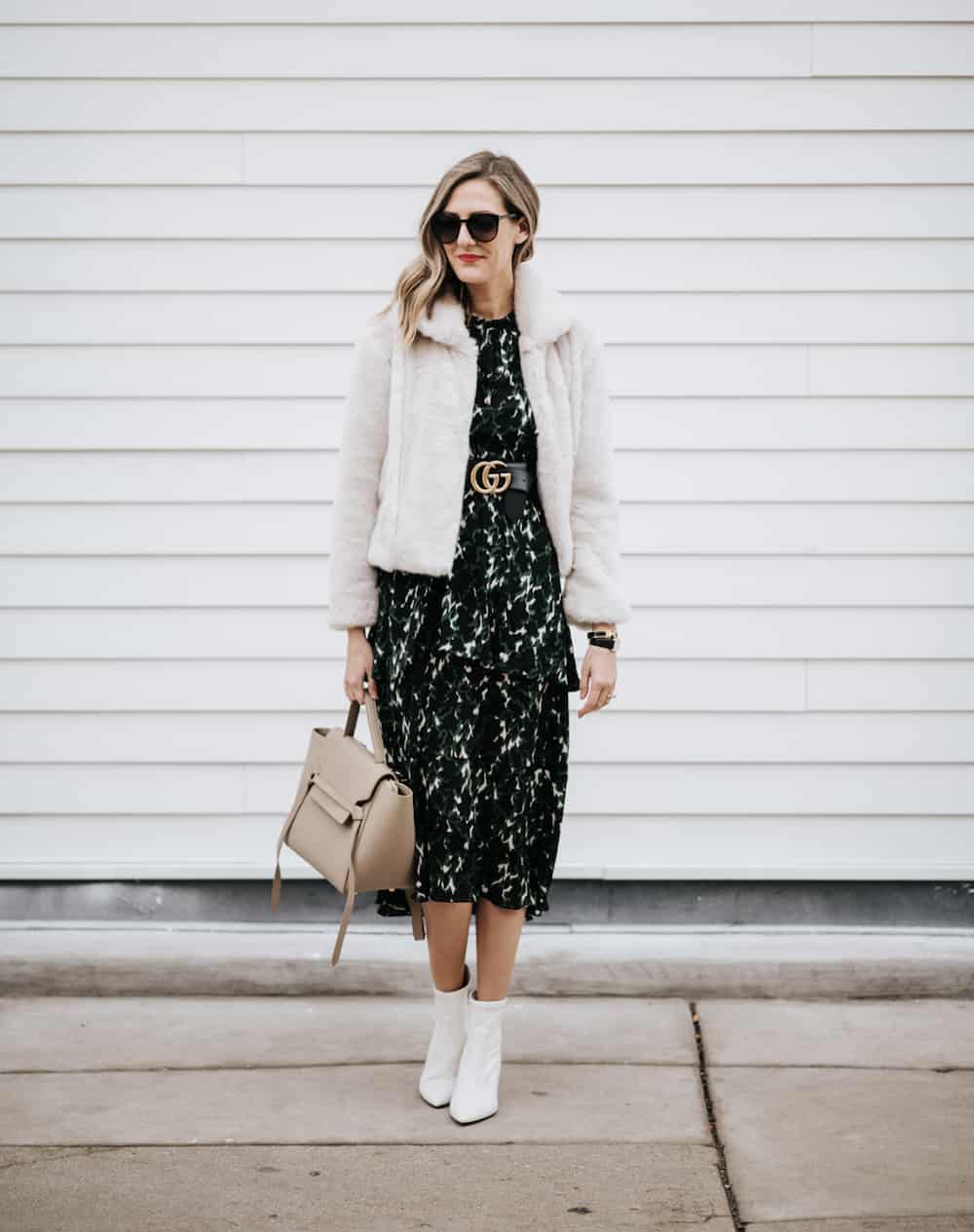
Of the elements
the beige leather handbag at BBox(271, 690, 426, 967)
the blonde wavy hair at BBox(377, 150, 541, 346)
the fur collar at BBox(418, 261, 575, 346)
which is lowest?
the beige leather handbag at BBox(271, 690, 426, 967)

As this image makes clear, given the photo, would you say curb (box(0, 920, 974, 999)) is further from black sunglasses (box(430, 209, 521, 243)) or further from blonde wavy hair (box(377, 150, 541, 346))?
black sunglasses (box(430, 209, 521, 243))

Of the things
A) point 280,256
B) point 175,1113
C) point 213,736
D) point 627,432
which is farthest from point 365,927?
point 280,256

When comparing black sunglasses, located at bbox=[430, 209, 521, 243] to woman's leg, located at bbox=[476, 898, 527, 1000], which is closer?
black sunglasses, located at bbox=[430, 209, 521, 243]

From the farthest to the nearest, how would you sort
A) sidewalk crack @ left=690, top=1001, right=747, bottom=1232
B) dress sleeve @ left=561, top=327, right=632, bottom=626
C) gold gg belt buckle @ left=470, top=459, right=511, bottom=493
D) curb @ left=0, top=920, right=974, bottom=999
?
curb @ left=0, top=920, right=974, bottom=999
dress sleeve @ left=561, top=327, right=632, bottom=626
gold gg belt buckle @ left=470, top=459, right=511, bottom=493
sidewalk crack @ left=690, top=1001, right=747, bottom=1232

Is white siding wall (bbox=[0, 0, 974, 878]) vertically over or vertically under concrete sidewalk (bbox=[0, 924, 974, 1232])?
over

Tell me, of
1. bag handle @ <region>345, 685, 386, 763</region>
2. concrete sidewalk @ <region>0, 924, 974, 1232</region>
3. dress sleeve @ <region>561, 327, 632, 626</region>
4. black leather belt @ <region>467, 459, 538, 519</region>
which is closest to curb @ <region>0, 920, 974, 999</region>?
concrete sidewalk @ <region>0, 924, 974, 1232</region>

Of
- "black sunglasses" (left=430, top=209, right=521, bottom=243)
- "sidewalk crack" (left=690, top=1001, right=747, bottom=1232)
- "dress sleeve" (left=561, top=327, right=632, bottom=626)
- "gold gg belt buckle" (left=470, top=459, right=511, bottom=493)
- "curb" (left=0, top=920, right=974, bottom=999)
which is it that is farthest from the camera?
"curb" (left=0, top=920, right=974, bottom=999)

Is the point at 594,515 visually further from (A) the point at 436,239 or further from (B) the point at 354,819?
(B) the point at 354,819

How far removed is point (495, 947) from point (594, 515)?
0.91m

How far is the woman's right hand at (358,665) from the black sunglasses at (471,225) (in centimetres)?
80

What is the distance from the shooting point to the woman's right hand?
115 inches

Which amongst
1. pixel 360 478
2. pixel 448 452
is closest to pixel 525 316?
pixel 448 452

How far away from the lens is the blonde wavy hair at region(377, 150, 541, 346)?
276 centimetres

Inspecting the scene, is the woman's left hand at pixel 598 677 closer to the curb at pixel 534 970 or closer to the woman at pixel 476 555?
the woman at pixel 476 555
